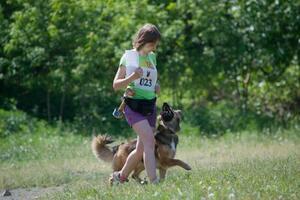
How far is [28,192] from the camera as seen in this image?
34.6 feet

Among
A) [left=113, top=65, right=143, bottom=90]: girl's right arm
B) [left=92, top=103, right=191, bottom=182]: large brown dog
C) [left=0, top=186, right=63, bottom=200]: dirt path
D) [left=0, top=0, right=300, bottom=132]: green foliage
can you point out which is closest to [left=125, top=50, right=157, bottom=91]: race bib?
[left=113, top=65, right=143, bottom=90]: girl's right arm

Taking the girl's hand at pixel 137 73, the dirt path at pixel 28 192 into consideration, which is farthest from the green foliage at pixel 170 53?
the girl's hand at pixel 137 73

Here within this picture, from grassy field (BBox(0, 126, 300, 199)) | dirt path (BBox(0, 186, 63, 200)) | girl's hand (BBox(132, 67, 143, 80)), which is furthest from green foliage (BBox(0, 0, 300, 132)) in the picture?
girl's hand (BBox(132, 67, 143, 80))

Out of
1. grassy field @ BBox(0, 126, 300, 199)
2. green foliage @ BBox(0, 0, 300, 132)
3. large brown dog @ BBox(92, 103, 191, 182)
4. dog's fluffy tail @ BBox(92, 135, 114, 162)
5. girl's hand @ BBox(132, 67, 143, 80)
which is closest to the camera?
grassy field @ BBox(0, 126, 300, 199)

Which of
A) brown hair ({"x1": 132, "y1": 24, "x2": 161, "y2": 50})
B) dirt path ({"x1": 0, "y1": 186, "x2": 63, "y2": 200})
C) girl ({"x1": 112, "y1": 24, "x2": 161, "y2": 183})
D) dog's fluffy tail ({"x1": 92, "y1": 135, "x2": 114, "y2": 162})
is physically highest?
brown hair ({"x1": 132, "y1": 24, "x2": 161, "y2": 50})

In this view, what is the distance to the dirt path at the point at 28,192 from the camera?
9938mm

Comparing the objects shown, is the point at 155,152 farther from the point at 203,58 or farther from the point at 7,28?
the point at 7,28

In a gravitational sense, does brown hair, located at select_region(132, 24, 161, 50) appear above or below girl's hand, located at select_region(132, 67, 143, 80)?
above

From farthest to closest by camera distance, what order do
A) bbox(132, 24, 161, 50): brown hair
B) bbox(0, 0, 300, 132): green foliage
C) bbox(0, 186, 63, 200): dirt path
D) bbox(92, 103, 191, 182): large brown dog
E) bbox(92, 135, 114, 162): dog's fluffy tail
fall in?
bbox(0, 0, 300, 132): green foliage → bbox(92, 135, 114, 162): dog's fluffy tail → bbox(0, 186, 63, 200): dirt path → bbox(92, 103, 191, 182): large brown dog → bbox(132, 24, 161, 50): brown hair

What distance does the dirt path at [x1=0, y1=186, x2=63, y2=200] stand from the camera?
9.94m

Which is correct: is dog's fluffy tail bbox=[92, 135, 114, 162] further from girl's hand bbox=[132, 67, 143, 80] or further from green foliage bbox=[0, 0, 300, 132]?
green foliage bbox=[0, 0, 300, 132]

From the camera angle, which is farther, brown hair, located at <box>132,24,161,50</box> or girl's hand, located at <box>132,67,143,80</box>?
brown hair, located at <box>132,24,161,50</box>

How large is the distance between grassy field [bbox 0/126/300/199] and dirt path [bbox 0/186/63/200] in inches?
3.1

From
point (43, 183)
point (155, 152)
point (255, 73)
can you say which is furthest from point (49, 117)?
point (155, 152)
